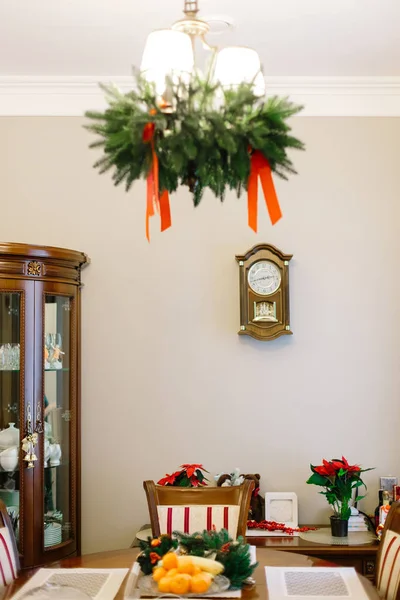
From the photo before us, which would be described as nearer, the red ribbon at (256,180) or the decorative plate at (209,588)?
the red ribbon at (256,180)

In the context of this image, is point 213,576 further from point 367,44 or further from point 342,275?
point 367,44

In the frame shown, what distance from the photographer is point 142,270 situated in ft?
13.1

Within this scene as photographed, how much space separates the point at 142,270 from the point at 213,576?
2.03 meters

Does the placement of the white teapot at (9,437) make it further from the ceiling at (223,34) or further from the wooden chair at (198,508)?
the ceiling at (223,34)

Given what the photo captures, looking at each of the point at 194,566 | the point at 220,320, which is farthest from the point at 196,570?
the point at 220,320

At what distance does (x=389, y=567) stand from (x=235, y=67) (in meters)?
1.61

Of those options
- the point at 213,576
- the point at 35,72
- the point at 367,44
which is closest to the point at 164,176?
the point at 213,576

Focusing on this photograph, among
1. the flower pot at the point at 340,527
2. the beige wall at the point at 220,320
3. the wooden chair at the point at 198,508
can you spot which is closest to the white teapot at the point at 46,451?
the beige wall at the point at 220,320

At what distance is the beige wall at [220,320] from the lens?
12.8 ft

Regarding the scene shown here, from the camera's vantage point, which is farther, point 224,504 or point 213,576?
point 224,504

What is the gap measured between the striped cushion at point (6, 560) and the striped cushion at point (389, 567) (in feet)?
3.95

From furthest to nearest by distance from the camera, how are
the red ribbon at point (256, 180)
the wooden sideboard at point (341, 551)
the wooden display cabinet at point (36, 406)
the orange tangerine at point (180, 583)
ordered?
the wooden display cabinet at point (36, 406)
the wooden sideboard at point (341, 551)
the orange tangerine at point (180, 583)
the red ribbon at point (256, 180)

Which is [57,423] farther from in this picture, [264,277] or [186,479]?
[264,277]

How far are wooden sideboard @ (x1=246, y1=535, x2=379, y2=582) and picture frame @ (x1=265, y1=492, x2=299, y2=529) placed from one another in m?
0.30
